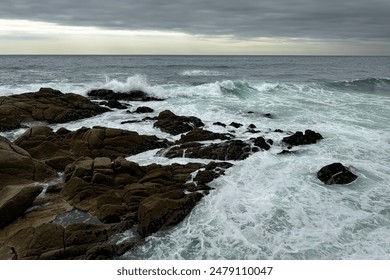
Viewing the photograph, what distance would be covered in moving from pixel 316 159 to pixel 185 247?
762 centimetres

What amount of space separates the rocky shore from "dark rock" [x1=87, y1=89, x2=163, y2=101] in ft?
32.7

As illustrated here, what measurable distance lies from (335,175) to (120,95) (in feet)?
64.6

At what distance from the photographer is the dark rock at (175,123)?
16.7 meters

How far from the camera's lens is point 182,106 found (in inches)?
946

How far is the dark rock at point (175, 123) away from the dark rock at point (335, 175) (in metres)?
7.68

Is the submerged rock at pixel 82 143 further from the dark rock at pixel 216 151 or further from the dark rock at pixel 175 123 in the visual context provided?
the dark rock at pixel 175 123

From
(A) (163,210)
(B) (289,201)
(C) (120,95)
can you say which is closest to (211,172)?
(B) (289,201)

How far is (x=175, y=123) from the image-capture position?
17266mm

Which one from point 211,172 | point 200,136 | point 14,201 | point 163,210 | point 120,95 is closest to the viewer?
point 14,201

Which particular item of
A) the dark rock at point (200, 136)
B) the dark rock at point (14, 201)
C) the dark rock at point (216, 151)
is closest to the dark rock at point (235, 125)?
the dark rock at point (200, 136)

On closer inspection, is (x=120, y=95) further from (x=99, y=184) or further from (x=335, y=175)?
(x=335, y=175)

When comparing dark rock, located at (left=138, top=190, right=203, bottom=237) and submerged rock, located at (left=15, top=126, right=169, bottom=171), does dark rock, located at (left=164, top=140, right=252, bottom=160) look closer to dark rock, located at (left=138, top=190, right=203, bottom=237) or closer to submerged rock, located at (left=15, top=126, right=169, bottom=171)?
submerged rock, located at (left=15, top=126, right=169, bottom=171)

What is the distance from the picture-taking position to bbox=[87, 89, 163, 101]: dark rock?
86.0 ft

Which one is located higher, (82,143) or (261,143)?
(82,143)
